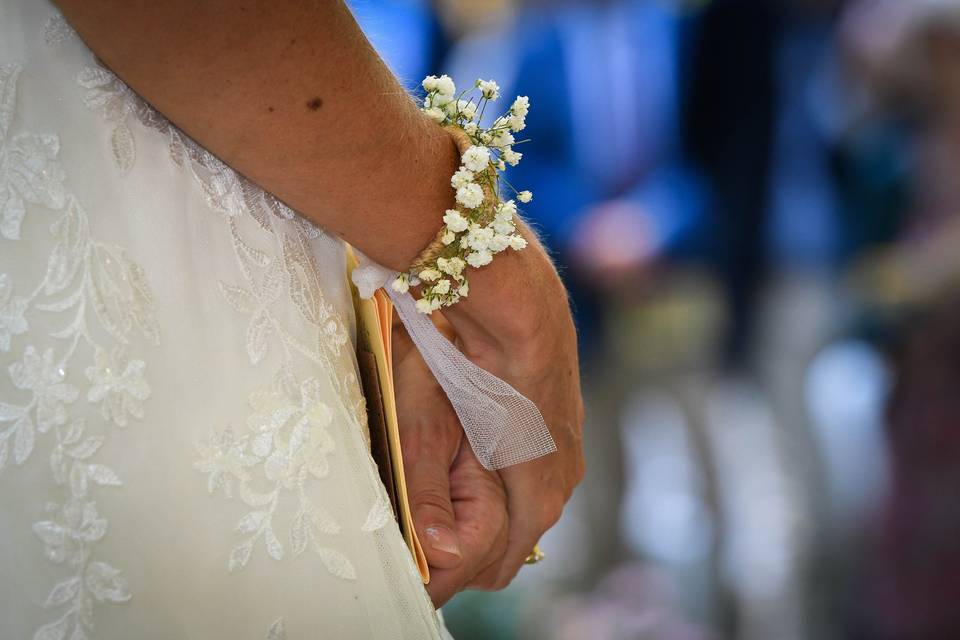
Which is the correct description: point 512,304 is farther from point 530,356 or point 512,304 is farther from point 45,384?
point 45,384

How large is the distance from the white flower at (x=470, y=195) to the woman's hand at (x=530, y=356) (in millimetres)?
69

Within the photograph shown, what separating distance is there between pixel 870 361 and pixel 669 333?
2.50 feet

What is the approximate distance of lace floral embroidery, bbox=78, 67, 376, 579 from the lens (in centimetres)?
69

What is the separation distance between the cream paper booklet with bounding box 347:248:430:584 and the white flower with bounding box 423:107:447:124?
0.18m

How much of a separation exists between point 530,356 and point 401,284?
16cm

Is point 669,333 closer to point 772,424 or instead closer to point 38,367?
point 772,424

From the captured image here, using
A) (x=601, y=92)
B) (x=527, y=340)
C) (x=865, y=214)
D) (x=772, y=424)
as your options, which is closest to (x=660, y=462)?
(x=772, y=424)

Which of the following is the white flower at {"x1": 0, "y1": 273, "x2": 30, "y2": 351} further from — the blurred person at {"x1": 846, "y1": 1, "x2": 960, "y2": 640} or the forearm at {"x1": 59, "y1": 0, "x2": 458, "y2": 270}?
the blurred person at {"x1": 846, "y1": 1, "x2": 960, "y2": 640}

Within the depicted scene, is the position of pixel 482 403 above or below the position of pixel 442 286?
below

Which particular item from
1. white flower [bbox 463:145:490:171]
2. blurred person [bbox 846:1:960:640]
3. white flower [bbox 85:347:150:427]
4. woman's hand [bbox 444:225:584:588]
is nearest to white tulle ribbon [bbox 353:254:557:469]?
woman's hand [bbox 444:225:584:588]

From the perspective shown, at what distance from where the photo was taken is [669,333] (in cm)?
370

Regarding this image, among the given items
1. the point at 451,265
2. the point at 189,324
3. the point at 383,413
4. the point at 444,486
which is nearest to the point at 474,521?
the point at 444,486

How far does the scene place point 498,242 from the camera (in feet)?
2.86

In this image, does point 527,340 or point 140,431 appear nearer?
point 140,431
